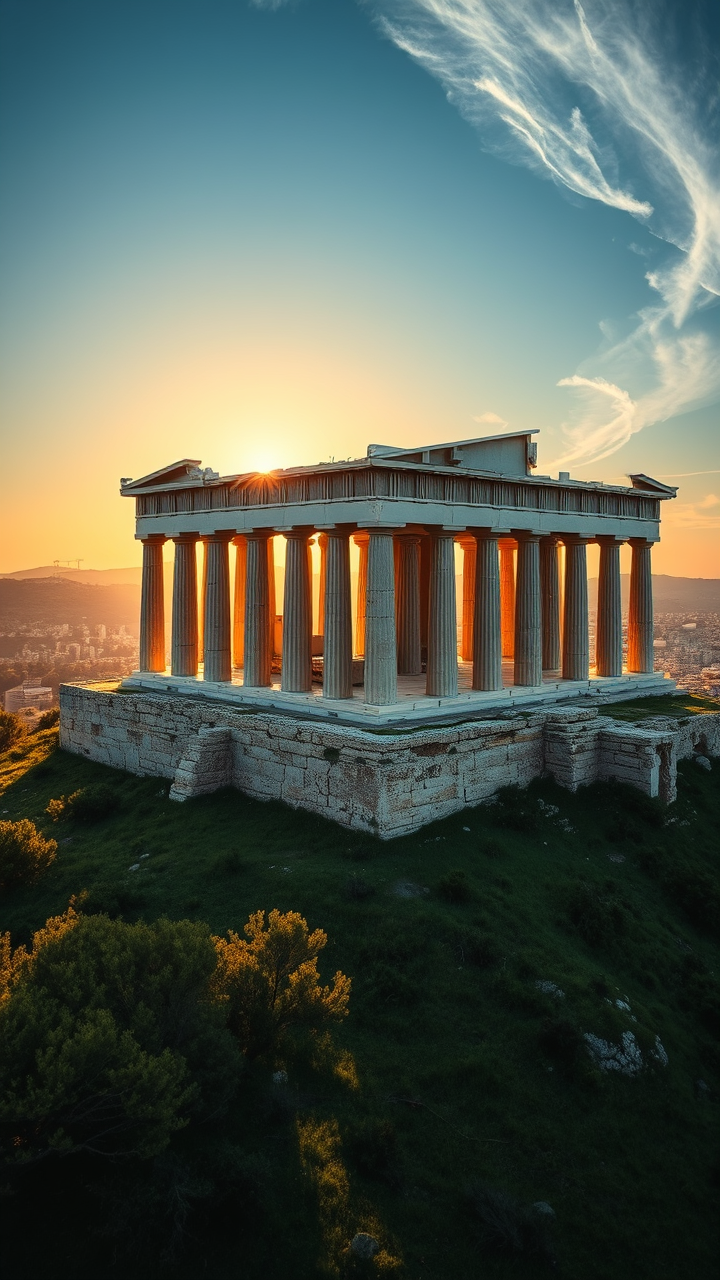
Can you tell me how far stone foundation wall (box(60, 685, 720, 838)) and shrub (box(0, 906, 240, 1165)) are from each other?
8021 mm

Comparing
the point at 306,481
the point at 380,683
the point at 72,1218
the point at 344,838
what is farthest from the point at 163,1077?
the point at 306,481

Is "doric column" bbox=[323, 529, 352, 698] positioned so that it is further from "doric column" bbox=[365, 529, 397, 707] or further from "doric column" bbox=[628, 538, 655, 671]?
"doric column" bbox=[628, 538, 655, 671]

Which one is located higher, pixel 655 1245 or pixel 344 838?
pixel 344 838

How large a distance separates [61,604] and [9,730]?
10440 cm

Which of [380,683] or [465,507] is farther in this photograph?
[465,507]

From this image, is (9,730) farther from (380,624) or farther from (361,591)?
(380,624)

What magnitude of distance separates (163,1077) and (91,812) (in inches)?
593

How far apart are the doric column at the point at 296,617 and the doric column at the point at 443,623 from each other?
176 inches

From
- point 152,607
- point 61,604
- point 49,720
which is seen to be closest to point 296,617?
point 152,607

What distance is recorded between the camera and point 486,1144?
11438 millimetres

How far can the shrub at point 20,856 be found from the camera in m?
18.5

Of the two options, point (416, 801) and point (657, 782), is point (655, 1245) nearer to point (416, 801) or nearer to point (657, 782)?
point (416, 801)

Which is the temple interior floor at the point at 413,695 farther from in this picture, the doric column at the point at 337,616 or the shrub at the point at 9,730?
the shrub at the point at 9,730

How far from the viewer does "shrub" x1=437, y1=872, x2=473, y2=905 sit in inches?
655
